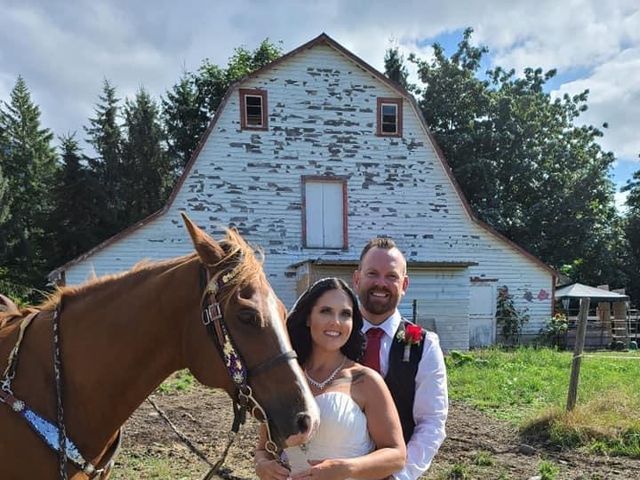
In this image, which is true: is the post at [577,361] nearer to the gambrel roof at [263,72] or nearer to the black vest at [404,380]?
the black vest at [404,380]

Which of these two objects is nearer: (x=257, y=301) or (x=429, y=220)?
(x=257, y=301)

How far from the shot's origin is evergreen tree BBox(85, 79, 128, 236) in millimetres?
28703

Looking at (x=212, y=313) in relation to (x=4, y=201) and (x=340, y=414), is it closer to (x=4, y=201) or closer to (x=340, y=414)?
(x=340, y=414)

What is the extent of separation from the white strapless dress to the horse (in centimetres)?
15

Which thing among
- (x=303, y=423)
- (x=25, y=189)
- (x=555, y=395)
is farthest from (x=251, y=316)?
(x=25, y=189)

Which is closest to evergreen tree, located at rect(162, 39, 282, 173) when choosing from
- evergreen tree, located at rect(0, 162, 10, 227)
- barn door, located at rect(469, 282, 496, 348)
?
evergreen tree, located at rect(0, 162, 10, 227)

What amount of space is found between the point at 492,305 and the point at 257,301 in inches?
678

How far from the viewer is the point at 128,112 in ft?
100.0

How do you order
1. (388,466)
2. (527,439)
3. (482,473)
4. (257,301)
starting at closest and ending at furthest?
(388,466)
(257,301)
(482,473)
(527,439)

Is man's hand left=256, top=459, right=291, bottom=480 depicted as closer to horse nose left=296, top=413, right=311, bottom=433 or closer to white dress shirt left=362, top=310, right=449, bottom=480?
horse nose left=296, top=413, right=311, bottom=433

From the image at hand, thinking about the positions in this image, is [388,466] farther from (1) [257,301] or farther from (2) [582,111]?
(2) [582,111]

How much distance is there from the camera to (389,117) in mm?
17766

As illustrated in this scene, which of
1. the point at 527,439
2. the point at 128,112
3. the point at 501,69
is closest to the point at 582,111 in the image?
the point at 501,69

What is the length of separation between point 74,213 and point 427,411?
2930 centimetres
